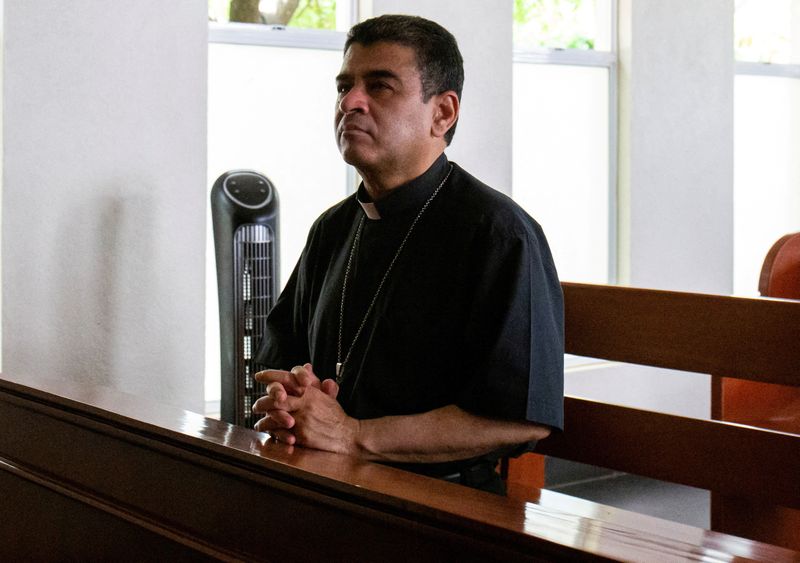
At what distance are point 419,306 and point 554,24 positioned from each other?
3.80 metres

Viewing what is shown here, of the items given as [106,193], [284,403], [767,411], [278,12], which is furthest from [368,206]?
[278,12]

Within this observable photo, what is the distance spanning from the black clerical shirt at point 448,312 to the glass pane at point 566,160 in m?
3.24

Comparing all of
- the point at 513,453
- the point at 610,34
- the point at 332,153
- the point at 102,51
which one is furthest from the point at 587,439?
the point at 610,34

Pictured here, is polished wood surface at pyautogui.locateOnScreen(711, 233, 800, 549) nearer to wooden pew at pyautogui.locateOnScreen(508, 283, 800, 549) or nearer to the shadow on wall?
wooden pew at pyautogui.locateOnScreen(508, 283, 800, 549)

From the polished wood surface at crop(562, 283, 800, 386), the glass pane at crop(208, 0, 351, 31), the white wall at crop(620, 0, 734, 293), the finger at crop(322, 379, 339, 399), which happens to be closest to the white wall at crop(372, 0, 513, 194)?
the glass pane at crop(208, 0, 351, 31)

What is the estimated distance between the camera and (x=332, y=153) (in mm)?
4547

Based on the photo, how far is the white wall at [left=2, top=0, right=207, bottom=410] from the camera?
330 cm

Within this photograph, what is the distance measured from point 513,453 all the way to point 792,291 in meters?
1.83

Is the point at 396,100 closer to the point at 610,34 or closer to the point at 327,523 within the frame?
the point at 327,523

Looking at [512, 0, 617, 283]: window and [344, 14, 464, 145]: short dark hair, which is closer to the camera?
[344, 14, 464, 145]: short dark hair

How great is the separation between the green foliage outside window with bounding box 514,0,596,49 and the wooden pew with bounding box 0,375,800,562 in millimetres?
3896

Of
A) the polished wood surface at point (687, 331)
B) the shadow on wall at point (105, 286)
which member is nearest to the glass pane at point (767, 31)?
the shadow on wall at point (105, 286)

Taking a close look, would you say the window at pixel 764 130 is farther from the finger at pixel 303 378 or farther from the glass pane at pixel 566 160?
the finger at pixel 303 378

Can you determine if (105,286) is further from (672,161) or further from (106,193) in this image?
(672,161)
